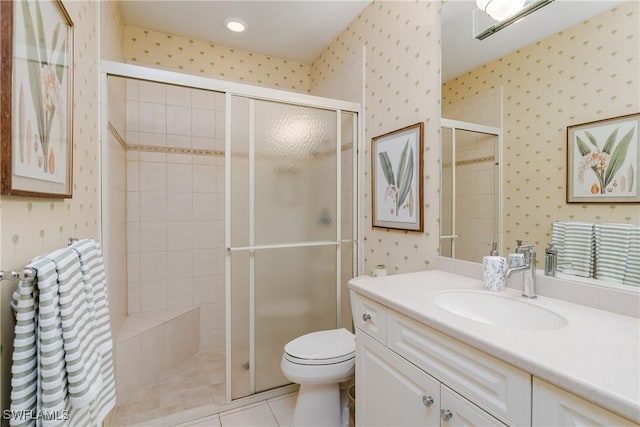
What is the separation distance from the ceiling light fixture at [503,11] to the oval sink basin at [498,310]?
3.78ft

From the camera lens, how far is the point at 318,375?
1566mm

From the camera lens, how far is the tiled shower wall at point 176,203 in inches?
100

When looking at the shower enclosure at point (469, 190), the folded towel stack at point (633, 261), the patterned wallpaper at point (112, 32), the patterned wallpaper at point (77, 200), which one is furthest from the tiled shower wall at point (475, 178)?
the patterned wallpaper at point (112, 32)

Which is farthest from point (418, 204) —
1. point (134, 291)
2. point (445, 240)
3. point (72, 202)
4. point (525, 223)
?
point (134, 291)

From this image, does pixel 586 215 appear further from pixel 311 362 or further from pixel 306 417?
pixel 306 417

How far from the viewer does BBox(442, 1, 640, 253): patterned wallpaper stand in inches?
38.8

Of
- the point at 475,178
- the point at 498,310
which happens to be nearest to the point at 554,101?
the point at 475,178

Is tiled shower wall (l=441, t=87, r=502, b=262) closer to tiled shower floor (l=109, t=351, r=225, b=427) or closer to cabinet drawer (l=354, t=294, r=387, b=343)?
cabinet drawer (l=354, t=294, r=387, b=343)

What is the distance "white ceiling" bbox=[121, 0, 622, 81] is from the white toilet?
5.18 feet

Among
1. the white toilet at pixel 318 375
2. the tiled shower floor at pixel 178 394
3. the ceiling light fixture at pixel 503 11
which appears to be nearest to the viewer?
the ceiling light fixture at pixel 503 11

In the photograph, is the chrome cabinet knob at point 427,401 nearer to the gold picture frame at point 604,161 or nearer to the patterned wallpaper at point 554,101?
the patterned wallpaper at point 554,101

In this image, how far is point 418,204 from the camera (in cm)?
171

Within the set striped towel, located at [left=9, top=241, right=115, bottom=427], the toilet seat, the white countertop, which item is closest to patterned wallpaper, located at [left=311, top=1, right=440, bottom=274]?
the toilet seat

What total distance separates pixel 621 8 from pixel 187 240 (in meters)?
2.93
